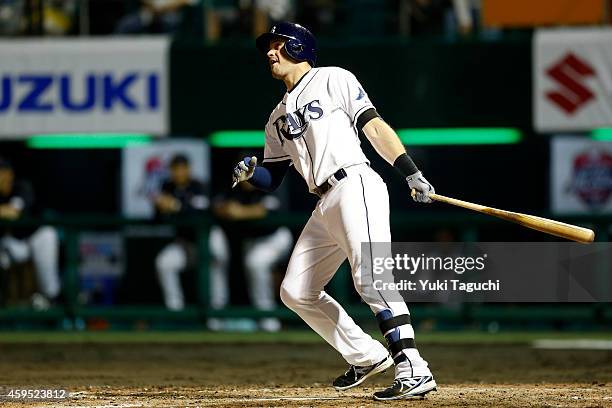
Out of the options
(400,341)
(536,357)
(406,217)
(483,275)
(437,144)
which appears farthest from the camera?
(437,144)

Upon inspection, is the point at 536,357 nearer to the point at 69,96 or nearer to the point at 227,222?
the point at 227,222

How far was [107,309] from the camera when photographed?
10789 mm

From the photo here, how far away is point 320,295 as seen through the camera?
6020 millimetres

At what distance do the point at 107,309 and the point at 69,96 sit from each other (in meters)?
2.07

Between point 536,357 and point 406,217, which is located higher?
point 406,217

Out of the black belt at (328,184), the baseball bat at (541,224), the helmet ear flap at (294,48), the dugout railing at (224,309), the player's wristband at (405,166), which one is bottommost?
the dugout railing at (224,309)

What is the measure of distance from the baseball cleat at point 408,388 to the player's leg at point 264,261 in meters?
4.97

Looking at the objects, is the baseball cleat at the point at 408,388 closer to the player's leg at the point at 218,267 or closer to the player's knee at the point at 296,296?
the player's knee at the point at 296,296

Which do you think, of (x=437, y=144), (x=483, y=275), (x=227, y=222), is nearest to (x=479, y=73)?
(x=437, y=144)

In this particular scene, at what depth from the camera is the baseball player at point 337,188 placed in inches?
223

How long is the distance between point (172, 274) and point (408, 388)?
17.9 feet

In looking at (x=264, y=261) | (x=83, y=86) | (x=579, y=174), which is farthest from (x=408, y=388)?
(x=83, y=86)

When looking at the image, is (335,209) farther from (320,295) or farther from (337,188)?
(320,295)

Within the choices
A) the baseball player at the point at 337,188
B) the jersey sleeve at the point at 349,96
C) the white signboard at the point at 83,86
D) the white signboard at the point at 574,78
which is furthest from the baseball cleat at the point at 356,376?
the white signboard at the point at 83,86
